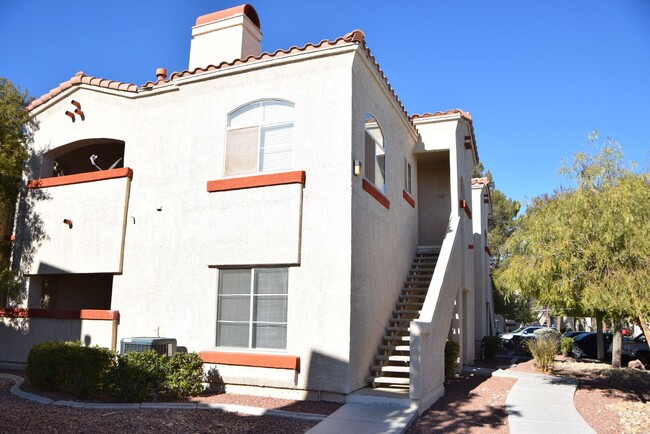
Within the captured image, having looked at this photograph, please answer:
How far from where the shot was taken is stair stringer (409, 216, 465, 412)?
8.94 m

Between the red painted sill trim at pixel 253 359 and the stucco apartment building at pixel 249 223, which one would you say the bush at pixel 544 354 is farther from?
the red painted sill trim at pixel 253 359

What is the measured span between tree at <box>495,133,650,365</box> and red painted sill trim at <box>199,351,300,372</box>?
4.59 m

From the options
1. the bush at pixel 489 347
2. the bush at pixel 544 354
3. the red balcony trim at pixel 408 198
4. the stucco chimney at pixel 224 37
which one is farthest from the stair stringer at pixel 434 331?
the bush at pixel 489 347

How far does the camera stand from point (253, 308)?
33.0 ft

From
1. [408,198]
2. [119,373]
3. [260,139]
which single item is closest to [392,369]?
[119,373]

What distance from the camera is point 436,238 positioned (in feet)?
55.0

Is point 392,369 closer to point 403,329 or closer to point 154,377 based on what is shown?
point 403,329

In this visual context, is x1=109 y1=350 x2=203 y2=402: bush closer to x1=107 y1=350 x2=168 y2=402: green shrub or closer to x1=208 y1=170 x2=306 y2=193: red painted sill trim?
x1=107 y1=350 x2=168 y2=402: green shrub

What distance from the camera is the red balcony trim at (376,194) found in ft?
34.8

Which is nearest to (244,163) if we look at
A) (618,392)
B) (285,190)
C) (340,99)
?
(285,190)

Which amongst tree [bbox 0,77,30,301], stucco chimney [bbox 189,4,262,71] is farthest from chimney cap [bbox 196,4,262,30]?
tree [bbox 0,77,30,301]

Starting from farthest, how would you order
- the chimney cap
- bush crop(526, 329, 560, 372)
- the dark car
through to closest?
the dark car < bush crop(526, 329, 560, 372) < the chimney cap

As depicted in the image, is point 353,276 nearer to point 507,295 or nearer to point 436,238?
point 507,295

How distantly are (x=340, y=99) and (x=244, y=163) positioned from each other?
236 centimetres
